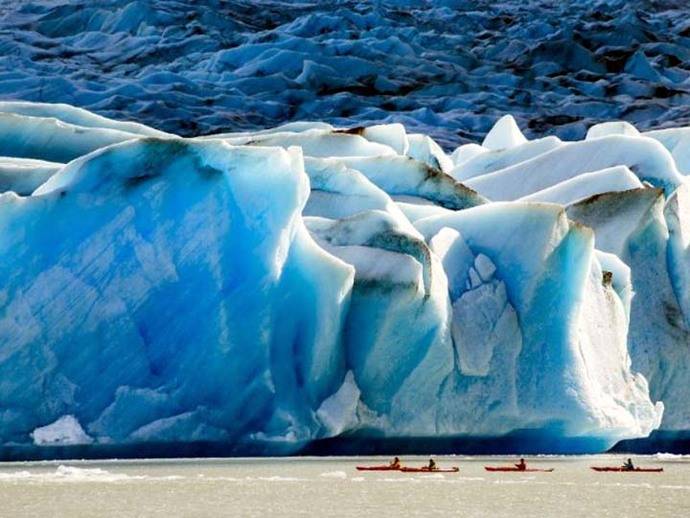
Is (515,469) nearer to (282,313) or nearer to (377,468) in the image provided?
(377,468)

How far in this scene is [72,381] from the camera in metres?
14.8

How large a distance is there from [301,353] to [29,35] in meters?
28.4

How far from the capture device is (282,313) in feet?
51.1

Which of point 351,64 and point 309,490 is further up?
point 309,490

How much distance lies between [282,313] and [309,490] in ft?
7.26

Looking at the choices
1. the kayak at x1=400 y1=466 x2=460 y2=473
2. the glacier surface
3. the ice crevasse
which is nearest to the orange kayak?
the kayak at x1=400 y1=466 x2=460 y2=473

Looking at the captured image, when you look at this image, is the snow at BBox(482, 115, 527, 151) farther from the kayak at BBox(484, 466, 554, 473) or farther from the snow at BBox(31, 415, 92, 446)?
the snow at BBox(31, 415, 92, 446)

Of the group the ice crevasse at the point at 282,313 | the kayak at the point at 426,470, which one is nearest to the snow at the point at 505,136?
the ice crevasse at the point at 282,313

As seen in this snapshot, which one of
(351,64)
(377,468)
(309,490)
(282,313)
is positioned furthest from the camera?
(351,64)

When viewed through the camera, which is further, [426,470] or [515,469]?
[515,469]

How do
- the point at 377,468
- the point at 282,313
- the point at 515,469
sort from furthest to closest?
the point at 515,469 < the point at 377,468 < the point at 282,313

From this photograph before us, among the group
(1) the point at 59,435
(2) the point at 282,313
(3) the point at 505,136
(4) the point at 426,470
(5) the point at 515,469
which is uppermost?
(2) the point at 282,313

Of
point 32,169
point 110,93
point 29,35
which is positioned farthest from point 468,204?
point 29,35

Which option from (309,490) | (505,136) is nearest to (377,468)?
(309,490)
